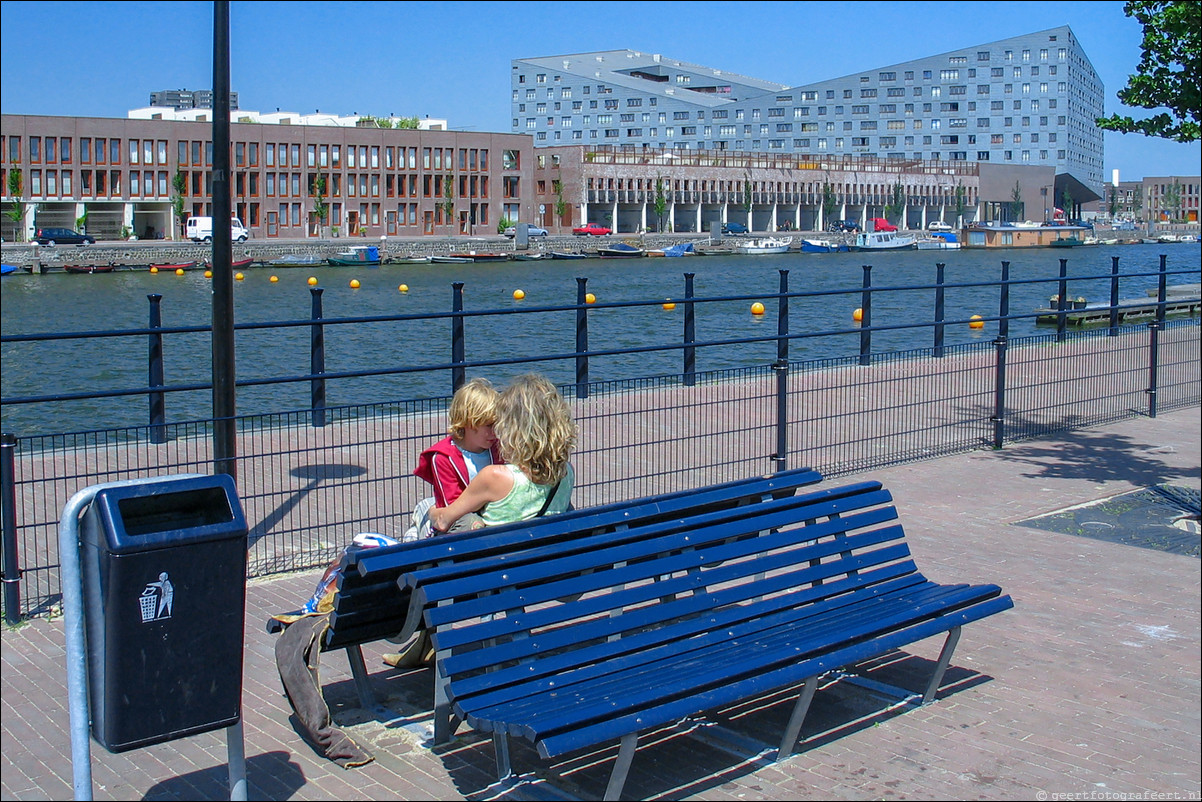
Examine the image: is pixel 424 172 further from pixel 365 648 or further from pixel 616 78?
pixel 365 648

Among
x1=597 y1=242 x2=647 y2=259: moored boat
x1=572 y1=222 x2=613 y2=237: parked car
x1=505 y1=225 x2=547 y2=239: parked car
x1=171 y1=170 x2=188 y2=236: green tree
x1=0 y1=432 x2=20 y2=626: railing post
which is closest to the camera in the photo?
x1=0 y1=432 x2=20 y2=626: railing post

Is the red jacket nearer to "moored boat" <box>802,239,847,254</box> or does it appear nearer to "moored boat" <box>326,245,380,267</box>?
"moored boat" <box>326,245,380,267</box>

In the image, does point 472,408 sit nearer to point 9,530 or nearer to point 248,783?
point 248,783

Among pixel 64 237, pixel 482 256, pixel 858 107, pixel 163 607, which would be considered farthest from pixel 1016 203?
pixel 163 607

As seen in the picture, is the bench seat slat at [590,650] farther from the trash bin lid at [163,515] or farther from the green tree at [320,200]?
the green tree at [320,200]

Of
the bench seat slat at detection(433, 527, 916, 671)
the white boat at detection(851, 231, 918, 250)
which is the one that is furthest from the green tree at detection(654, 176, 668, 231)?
the bench seat slat at detection(433, 527, 916, 671)

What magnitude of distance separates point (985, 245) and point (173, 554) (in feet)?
448

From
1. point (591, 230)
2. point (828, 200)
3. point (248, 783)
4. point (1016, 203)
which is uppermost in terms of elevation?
point (1016, 203)

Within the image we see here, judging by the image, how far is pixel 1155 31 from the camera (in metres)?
10.1

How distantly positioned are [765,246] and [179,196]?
50.5m

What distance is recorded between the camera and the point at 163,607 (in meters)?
3.94

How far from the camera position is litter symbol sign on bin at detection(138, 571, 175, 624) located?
3893 millimetres

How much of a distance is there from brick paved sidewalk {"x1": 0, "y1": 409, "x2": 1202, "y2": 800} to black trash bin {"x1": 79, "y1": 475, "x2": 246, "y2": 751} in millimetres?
638

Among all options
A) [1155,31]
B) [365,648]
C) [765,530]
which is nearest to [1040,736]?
Result: [765,530]
